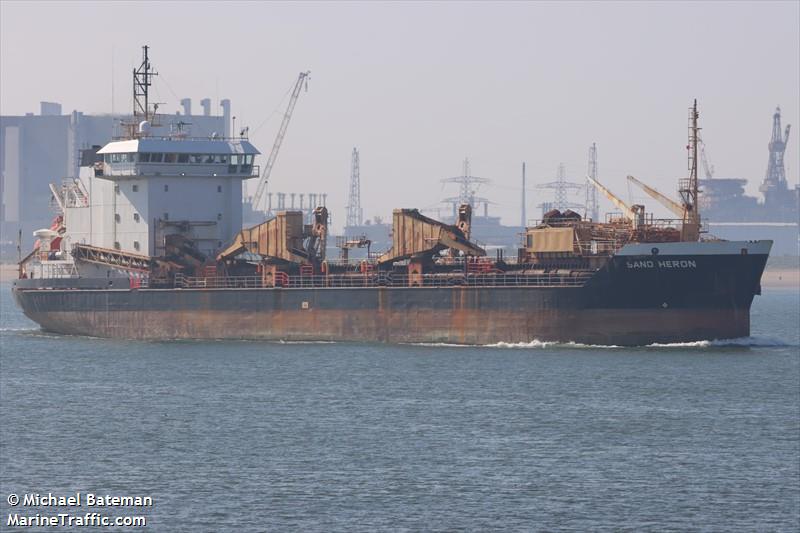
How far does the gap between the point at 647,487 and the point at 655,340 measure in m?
25.5

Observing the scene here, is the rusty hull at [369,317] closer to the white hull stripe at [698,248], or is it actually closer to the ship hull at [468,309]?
the ship hull at [468,309]

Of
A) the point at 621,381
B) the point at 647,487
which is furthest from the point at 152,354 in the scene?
the point at 647,487

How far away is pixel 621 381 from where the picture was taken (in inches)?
2056

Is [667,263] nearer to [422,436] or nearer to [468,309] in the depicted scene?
[468,309]

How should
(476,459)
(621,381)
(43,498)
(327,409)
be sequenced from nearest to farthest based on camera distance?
1. (43,498)
2. (476,459)
3. (327,409)
4. (621,381)

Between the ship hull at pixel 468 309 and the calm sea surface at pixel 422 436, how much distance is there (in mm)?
1195

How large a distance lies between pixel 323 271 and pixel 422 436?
88.3 ft

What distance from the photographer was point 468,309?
64.0 meters

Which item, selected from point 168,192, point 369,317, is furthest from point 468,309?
point 168,192

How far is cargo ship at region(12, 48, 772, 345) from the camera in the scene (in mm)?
60594

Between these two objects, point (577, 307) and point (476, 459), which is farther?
point (577, 307)

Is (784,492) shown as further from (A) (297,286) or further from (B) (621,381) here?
(A) (297,286)

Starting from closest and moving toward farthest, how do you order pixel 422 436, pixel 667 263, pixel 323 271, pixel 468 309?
pixel 422 436, pixel 667 263, pixel 468 309, pixel 323 271

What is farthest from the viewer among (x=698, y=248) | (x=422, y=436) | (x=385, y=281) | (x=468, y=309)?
(x=385, y=281)
